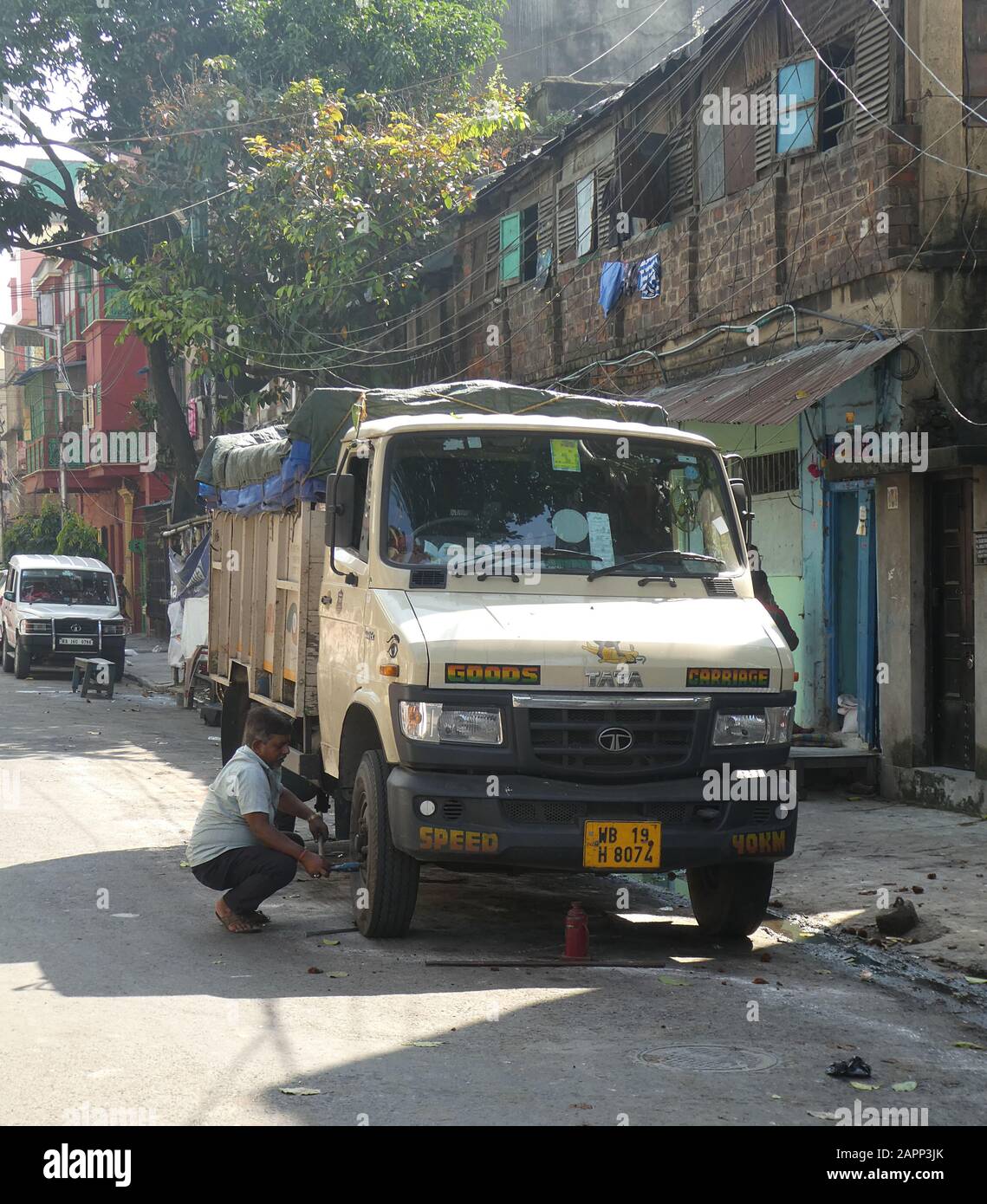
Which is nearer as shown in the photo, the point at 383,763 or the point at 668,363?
the point at 383,763

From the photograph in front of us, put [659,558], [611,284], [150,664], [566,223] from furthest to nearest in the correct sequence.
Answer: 1. [150,664]
2. [566,223]
3. [611,284]
4. [659,558]

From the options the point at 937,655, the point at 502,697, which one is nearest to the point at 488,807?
the point at 502,697

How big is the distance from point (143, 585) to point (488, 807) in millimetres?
40713

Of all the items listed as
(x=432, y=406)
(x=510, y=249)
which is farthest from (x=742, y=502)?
(x=510, y=249)

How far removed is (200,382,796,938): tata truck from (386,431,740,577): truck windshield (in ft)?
0.04

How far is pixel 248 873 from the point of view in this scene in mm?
7578

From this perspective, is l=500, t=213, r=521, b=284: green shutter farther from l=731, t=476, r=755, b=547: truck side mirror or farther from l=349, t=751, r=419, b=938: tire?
l=349, t=751, r=419, b=938: tire

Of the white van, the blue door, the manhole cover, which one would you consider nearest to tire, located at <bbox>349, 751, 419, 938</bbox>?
the manhole cover

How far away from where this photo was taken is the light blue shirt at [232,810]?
7.59 metres

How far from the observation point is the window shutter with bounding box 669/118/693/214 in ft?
57.7

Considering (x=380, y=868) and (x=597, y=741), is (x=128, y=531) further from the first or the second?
(x=597, y=741)

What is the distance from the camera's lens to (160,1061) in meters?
5.21

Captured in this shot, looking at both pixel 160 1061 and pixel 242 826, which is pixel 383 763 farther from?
pixel 160 1061

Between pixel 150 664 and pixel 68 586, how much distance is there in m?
3.24
